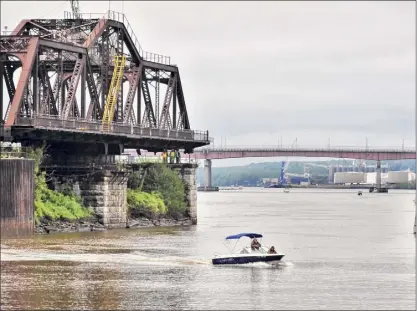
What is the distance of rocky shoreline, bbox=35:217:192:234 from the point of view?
89.5 m

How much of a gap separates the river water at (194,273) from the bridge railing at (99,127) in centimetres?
890

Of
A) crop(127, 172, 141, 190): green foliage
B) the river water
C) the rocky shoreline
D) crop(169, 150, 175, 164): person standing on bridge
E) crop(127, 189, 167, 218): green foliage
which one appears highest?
crop(169, 150, 175, 164): person standing on bridge

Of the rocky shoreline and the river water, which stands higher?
the rocky shoreline

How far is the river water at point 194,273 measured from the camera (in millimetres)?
53719

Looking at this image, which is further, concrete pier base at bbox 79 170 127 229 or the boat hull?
concrete pier base at bbox 79 170 127 229

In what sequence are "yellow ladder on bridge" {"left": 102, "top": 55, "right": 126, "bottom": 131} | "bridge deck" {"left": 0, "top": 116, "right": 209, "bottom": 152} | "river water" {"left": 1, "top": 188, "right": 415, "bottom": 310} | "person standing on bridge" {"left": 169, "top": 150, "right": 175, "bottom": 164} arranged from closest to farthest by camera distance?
"river water" {"left": 1, "top": 188, "right": 415, "bottom": 310}
"bridge deck" {"left": 0, "top": 116, "right": 209, "bottom": 152}
"yellow ladder on bridge" {"left": 102, "top": 55, "right": 126, "bottom": 131}
"person standing on bridge" {"left": 169, "top": 150, "right": 175, "bottom": 164}

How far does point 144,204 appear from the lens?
10575 cm

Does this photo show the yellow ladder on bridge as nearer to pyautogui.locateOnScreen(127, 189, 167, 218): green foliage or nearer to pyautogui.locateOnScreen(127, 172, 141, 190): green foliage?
pyautogui.locateOnScreen(127, 172, 141, 190): green foliage

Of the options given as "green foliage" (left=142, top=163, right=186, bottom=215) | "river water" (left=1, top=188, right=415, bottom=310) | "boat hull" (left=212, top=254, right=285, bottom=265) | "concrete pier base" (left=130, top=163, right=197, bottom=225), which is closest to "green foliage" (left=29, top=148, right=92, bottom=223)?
Answer: "river water" (left=1, top=188, right=415, bottom=310)

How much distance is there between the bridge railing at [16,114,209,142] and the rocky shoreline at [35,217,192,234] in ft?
24.7

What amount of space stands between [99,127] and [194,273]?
38319mm

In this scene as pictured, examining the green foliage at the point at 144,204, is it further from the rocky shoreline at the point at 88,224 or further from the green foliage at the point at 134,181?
the green foliage at the point at 134,181

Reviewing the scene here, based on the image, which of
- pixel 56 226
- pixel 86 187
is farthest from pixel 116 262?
pixel 86 187

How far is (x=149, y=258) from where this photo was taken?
239 feet
